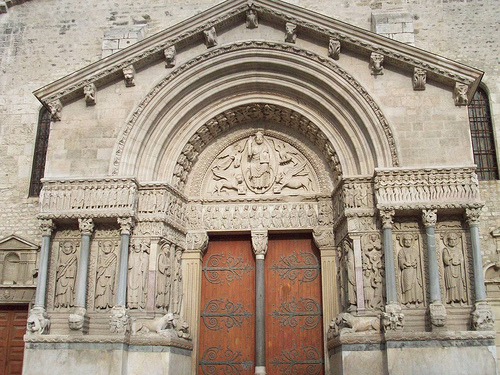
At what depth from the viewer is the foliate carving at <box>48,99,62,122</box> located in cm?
1201

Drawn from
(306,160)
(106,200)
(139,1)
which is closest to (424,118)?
(306,160)

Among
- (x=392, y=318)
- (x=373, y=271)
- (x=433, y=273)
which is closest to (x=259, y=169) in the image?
(x=373, y=271)

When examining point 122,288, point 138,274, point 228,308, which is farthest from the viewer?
point 228,308

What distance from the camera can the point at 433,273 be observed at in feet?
34.6

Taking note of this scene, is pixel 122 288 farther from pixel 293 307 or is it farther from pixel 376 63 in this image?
pixel 376 63

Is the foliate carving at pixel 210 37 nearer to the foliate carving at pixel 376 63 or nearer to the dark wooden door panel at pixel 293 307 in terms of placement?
the foliate carving at pixel 376 63

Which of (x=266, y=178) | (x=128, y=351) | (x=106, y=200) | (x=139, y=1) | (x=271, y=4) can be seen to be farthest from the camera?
(x=139, y=1)

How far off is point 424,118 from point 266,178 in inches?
143

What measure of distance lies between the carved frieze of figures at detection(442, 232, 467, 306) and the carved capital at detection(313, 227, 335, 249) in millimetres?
2394

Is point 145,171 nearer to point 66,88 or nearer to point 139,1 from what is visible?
point 66,88

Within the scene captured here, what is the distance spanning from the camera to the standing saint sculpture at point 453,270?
418 inches

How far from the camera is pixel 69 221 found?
37.9 ft

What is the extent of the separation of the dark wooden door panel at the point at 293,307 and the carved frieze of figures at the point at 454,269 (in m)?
2.81

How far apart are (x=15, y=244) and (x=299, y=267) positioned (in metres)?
6.67
